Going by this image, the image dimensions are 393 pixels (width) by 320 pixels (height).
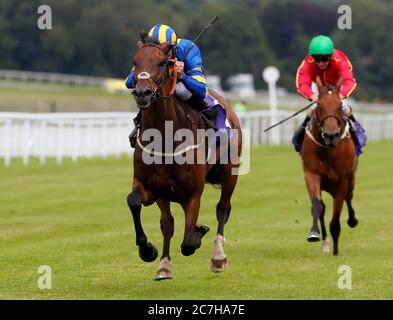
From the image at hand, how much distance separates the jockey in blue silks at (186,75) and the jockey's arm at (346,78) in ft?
8.33

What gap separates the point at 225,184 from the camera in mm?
10648

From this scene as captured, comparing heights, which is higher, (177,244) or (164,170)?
(164,170)

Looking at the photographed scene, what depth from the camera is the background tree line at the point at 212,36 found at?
74938 millimetres

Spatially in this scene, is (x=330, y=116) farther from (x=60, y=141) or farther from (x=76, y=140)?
(x=76, y=140)

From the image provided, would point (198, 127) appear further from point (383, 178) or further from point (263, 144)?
point (263, 144)

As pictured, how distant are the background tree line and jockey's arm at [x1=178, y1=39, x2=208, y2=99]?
62.3m

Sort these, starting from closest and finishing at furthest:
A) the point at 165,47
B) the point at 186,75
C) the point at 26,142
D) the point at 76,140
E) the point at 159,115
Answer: the point at 165,47 < the point at 159,115 < the point at 186,75 < the point at 26,142 < the point at 76,140

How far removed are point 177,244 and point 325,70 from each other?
2409mm

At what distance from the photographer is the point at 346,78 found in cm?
1205

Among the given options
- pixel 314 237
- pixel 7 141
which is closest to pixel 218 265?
pixel 314 237

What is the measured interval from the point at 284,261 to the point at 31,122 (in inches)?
Answer: 531
